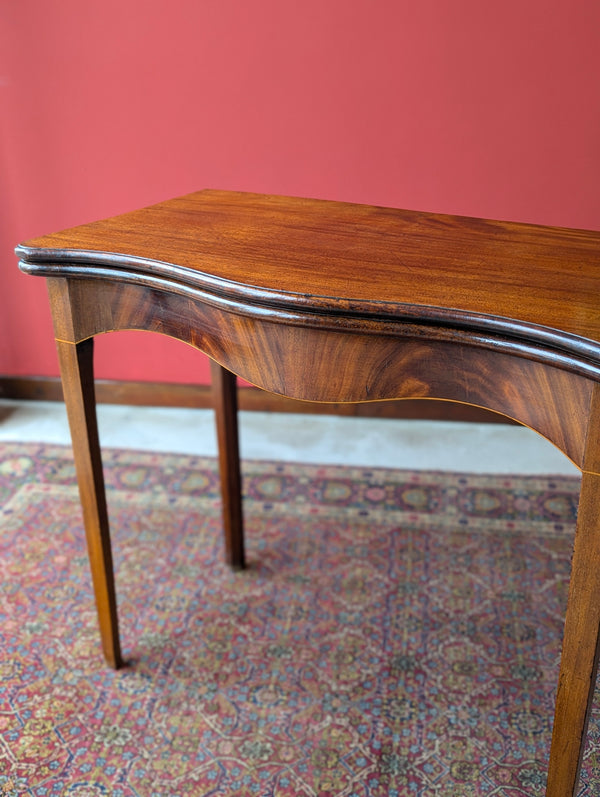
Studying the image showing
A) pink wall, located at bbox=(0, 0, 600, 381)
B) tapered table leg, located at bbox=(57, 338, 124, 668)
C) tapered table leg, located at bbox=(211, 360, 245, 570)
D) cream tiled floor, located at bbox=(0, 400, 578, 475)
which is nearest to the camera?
tapered table leg, located at bbox=(57, 338, 124, 668)

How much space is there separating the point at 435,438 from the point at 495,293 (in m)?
1.75

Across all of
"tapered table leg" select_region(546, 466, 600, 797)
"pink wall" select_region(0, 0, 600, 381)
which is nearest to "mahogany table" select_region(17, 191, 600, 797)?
"tapered table leg" select_region(546, 466, 600, 797)

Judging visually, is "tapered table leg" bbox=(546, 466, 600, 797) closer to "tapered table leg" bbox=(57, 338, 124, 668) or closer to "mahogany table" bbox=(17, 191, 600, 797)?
"mahogany table" bbox=(17, 191, 600, 797)

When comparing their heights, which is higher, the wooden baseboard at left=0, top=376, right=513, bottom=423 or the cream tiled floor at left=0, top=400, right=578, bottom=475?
the wooden baseboard at left=0, top=376, right=513, bottom=423

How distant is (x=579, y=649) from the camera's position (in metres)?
1.09

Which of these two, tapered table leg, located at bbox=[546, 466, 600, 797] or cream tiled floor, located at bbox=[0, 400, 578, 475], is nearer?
tapered table leg, located at bbox=[546, 466, 600, 797]

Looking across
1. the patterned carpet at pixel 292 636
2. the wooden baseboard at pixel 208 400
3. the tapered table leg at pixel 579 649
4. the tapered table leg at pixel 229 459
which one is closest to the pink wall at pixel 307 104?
the wooden baseboard at pixel 208 400

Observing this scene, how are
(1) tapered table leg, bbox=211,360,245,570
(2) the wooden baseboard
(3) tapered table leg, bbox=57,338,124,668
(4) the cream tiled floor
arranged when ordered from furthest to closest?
(2) the wooden baseboard
(4) the cream tiled floor
(1) tapered table leg, bbox=211,360,245,570
(3) tapered table leg, bbox=57,338,124,668

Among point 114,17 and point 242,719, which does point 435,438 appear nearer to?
point 242,719

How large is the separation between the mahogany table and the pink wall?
117 centimetres

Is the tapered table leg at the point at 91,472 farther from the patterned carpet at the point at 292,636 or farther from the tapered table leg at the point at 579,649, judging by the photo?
the tapered table leg at the point at 579,649

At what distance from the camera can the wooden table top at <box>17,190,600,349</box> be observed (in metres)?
1.06

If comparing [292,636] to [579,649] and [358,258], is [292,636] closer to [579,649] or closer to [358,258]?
[579,649]

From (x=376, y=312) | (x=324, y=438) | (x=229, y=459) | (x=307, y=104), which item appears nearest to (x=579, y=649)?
(x=376, y=312)
